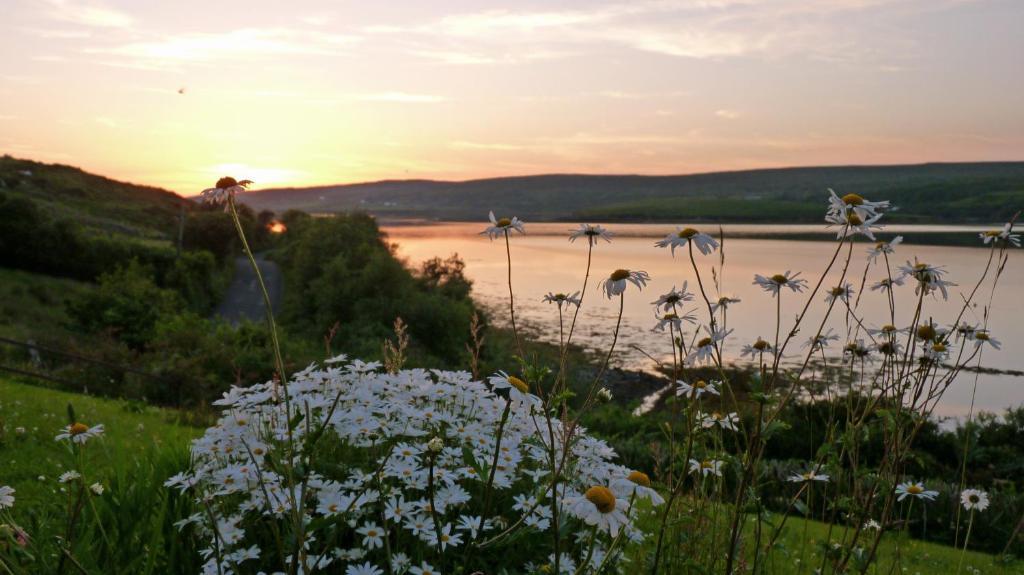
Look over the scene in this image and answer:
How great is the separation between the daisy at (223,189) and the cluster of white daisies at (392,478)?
0.66 metres

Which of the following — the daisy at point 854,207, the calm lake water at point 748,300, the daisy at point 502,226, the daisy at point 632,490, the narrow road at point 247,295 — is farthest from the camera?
the narrow road at point 247,295

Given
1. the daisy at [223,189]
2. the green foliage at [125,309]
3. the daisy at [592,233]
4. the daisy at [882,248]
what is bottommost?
the green foliage at [125,309]

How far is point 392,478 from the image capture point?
2838 mm

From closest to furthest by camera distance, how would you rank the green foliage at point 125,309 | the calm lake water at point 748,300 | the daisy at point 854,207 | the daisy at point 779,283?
the daisy at point 854,207 < the daisy at point 779,283 < the calm lake water at point 748,300 < the green foliage at point 125,309

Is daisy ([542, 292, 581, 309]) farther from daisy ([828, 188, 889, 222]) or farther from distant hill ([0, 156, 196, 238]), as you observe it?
distant hill ([0, 156, 196, 238])

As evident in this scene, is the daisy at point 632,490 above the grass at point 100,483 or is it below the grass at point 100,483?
above

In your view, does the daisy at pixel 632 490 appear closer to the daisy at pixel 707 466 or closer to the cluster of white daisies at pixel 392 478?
the cluster of white daisies at pixel 392 478

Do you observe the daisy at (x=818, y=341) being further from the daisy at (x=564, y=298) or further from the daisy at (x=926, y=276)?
the daisy at (x=564, y=298)

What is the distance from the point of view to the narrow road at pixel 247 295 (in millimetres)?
32900

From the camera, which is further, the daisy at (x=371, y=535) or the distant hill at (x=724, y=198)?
the distant hill at (x=724, y=198)

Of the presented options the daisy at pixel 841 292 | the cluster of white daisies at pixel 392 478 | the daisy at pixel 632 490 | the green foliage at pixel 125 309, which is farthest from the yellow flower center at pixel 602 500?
the green foliage at pixel 125 309

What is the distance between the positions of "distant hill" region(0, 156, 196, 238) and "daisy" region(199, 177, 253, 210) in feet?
180

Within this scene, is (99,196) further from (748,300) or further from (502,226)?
(502,226)

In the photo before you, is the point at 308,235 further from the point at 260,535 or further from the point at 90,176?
the point at 90,176
